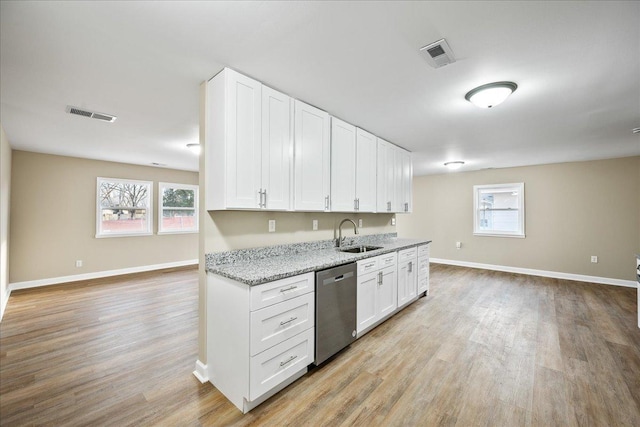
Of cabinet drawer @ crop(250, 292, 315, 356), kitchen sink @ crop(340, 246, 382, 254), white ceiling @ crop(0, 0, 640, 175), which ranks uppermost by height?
white ceiling @ crop(0, 0, 640, 175)

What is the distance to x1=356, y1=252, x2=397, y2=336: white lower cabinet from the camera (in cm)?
285

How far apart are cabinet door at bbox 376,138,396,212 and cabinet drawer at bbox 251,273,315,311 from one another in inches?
Result: 81.8

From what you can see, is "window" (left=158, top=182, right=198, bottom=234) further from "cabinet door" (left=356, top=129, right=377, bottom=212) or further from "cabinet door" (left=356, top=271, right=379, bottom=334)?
"cabinet door" (left=356, top=271, right=379, bottom=334)

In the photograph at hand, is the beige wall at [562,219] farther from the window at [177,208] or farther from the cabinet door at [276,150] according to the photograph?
the window at [177,208]

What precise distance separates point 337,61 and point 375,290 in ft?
7.69

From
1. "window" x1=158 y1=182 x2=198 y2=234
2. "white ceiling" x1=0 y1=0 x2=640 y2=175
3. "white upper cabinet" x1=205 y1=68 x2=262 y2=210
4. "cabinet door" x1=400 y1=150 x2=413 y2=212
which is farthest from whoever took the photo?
"window" x1=158 y1=182 x2=198 y2=234

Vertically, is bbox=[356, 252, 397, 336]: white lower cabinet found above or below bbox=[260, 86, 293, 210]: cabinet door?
below

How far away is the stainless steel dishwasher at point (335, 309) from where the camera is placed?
2.32 m

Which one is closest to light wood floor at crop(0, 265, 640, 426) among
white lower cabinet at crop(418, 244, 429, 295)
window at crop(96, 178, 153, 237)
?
white lower cabinet at crop(418, 244, 429, 295)

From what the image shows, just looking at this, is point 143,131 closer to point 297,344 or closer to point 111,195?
point 111,195

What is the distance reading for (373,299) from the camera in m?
3.07

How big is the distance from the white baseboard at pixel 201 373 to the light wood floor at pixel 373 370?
0.04 meters

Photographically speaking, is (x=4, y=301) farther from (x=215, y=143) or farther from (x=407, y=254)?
(x=407, y=254)

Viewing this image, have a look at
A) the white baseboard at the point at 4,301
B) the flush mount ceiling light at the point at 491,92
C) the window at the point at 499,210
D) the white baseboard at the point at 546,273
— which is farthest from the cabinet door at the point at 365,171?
the white baseboard at the point at 4,301
